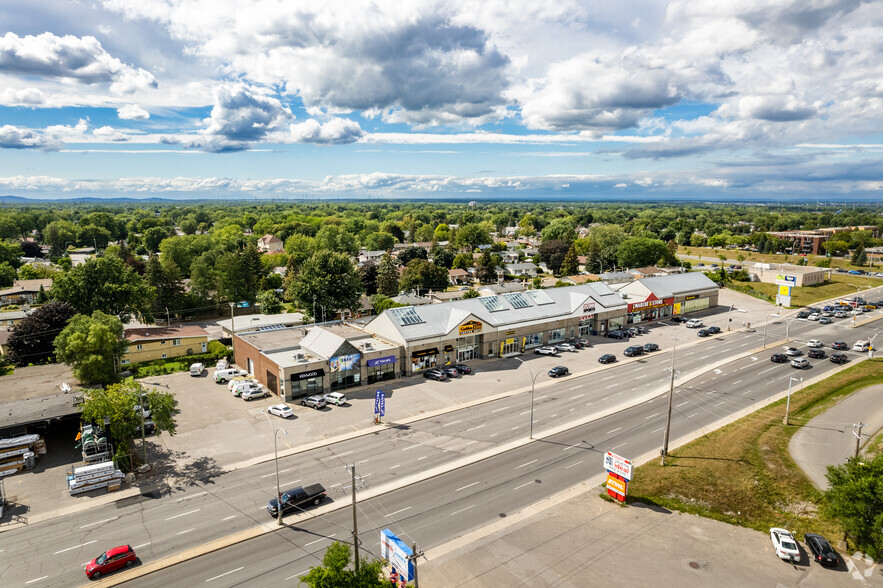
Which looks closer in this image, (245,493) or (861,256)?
(245,493)

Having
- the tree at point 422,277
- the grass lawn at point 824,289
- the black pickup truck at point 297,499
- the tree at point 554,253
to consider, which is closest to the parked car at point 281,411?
the black pickup truck at point 297,499

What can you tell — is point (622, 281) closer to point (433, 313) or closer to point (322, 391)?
point (433, 313)

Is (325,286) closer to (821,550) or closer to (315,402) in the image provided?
(315,402)

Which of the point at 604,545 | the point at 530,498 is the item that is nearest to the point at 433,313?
the point at 530,498

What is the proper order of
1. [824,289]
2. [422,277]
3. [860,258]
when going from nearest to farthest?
[422,277] → [824,289] → [860,258]

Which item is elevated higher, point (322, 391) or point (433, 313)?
point (433, 313)

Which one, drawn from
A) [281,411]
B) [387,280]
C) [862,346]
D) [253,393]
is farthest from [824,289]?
[253,393]

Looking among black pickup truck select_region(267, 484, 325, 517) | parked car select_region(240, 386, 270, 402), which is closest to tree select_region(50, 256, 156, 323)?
parked car select_region(240, 386, 270, 402)
